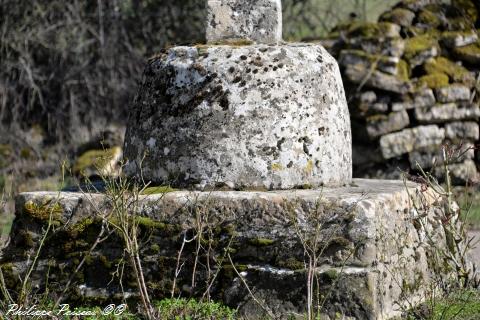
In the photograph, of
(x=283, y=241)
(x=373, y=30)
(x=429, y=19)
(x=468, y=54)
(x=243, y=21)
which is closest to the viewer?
(x=283, y=241)

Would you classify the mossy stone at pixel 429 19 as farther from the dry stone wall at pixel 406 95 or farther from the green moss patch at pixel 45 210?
the green moss patch at pixel 45 210

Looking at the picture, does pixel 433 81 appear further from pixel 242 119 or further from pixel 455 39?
pixel 242 119

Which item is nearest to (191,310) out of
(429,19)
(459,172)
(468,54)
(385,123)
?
(385,123)

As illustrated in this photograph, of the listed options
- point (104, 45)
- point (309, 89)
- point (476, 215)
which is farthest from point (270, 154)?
point (104, 45)

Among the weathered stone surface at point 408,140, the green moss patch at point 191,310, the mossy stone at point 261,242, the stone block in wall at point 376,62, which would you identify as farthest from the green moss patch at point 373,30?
the green moss patch at point 191,310

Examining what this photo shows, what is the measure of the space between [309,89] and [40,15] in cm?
989

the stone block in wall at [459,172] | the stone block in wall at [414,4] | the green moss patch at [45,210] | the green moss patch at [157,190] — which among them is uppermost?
the stone block in wall at [414,4]

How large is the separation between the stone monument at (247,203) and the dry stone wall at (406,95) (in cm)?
526

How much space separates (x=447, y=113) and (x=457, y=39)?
1.11 metres

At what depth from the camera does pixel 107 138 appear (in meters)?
12.7

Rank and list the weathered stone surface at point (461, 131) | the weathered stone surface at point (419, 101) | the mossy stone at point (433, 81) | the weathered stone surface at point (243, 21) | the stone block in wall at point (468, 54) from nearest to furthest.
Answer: the weathered stone surface at point (243, 21)
the weathered stone surface at point (419, 101)
the mossy stone at point (433, 81)
the weathered stone surface at point (461, 131)
the stone block in wall at point (468, 54)

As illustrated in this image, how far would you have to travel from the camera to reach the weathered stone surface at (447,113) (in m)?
10.9

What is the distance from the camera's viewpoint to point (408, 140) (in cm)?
1086

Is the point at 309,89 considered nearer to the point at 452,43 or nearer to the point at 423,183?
the point at 423,183
